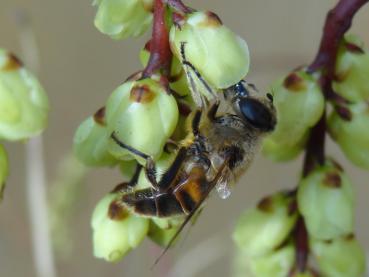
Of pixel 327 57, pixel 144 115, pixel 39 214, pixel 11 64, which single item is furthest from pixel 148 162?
pixel 39 214

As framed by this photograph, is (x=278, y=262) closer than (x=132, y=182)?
No

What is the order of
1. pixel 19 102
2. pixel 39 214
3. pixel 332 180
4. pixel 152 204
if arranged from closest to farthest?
1. pixel 19 102
2. pixel 152 204
3. pixel 332 180
4. pixel 39 214

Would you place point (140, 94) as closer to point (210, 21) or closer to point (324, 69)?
point (210, 21)

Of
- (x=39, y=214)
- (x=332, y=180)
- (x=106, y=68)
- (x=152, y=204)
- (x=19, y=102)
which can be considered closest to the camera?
(x=19, y=102)

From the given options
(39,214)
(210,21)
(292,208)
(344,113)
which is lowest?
(39,214)

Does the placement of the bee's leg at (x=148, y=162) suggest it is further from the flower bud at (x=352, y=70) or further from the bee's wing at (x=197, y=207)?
the flower bud at (x=352, y=70)

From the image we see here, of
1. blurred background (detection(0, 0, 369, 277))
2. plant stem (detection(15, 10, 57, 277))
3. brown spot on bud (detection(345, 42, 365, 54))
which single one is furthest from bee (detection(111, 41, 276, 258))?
blurred background (detection(0, 0, 369, 277))

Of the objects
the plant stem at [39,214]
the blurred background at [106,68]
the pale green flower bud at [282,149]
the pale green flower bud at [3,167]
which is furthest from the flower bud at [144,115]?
the blurred background at [106,68]
